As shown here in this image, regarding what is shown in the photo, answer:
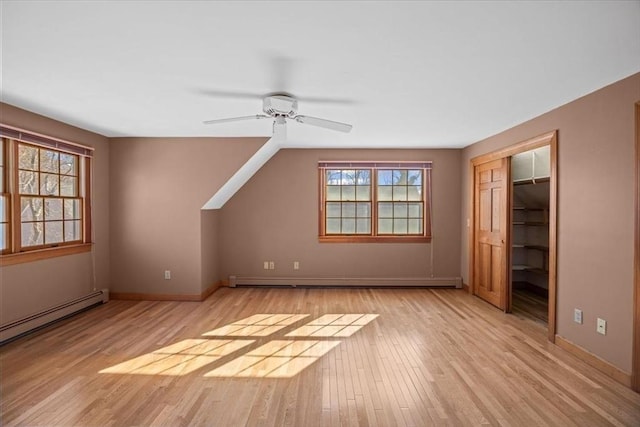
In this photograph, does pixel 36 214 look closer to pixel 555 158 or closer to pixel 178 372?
pixel 178 372

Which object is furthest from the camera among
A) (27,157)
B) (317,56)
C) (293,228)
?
(293,228)

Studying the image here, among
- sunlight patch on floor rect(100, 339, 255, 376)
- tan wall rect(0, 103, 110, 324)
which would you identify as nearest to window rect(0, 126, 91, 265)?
tan wall rect(0, 103, 110, 324)

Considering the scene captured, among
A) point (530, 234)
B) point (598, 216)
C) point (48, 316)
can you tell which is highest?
point (598, 216)

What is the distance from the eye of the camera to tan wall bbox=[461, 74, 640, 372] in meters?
2.81

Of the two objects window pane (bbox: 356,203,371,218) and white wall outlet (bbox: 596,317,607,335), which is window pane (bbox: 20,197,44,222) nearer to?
window pane (bbox: 356,203,371,218)

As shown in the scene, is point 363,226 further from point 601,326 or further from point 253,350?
point 601,326

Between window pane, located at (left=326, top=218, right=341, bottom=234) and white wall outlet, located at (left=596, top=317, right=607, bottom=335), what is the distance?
12.6 feet

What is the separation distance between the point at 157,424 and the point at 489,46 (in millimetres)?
3141

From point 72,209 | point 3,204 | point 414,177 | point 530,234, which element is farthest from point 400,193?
point 3,204

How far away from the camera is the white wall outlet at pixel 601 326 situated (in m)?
2.99

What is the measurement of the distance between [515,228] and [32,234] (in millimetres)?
6832

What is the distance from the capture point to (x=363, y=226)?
625 centimetres

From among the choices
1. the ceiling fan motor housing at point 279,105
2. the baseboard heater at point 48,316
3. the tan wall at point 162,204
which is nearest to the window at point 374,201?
the tan wall at point 162,204

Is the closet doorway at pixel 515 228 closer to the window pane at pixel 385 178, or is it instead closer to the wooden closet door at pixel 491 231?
the wooden closet door at pixel 491 231
